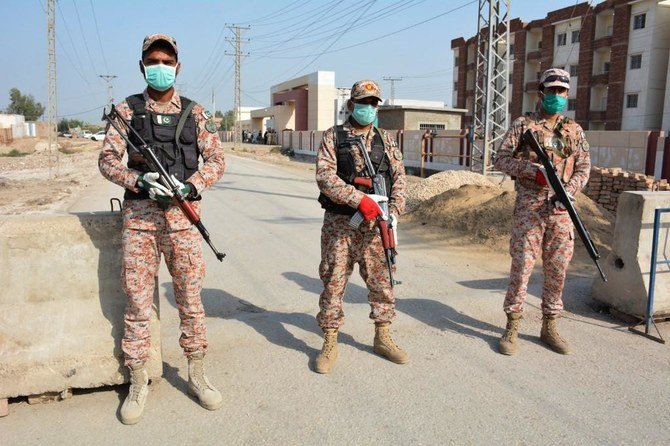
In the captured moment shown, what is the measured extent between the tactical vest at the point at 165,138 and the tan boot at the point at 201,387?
103cm

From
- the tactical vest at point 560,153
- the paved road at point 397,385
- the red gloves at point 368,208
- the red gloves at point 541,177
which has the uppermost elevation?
the tactical vest at point 560,153

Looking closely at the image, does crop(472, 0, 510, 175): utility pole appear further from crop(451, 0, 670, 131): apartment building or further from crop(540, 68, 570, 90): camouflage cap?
crop(451, 0, 670, 131): apartment building

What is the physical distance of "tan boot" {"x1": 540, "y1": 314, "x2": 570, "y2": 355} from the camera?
4.08 meters

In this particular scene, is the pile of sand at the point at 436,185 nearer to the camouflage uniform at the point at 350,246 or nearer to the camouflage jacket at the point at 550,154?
the camouflage jacket at the point at 550,154

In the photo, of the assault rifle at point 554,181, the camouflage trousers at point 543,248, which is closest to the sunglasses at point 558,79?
the assault rifle at point 554,181

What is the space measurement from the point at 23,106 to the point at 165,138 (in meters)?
115

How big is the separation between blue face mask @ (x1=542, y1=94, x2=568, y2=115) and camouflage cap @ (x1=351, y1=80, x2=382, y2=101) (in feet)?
4.45

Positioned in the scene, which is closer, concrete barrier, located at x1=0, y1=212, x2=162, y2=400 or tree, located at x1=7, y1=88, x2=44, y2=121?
concrete barrier, located at x1=0, y1=212, x2=162, y2=400

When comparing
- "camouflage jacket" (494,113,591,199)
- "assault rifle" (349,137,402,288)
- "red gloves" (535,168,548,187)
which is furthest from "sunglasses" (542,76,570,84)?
"assault rifle" (349,137,402,288)

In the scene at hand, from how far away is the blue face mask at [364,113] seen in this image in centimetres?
368

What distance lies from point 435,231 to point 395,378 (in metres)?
5.91

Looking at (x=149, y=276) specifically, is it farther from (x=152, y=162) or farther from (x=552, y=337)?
(x=552, y=337)

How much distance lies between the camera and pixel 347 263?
3809 millimetres

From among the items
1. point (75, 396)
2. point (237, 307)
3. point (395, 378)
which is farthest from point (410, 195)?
point (75, 396)
